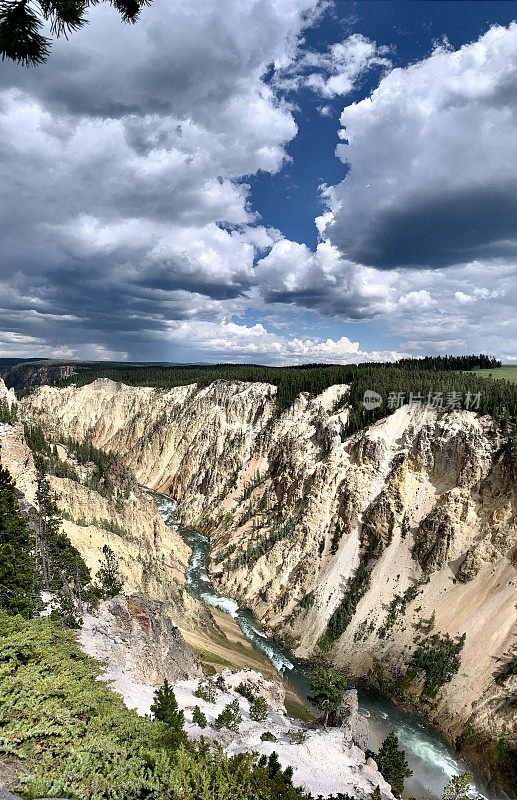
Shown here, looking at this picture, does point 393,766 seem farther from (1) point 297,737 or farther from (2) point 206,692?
(2) point 206,692

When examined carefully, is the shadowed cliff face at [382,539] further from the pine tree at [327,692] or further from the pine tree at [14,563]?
the pine tree at [14,563]

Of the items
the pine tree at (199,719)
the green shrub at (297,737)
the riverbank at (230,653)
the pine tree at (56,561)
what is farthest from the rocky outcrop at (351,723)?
the pine tree at (56,561)

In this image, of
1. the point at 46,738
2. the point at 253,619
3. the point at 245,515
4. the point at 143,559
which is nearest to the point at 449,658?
the point at 253,619

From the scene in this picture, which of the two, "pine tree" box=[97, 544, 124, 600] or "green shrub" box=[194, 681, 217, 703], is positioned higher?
"pine tree" box=[97, 544, 124, 600]

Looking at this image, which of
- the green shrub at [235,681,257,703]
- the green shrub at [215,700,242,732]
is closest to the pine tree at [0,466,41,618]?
the green shrub at [215,700,242,732]

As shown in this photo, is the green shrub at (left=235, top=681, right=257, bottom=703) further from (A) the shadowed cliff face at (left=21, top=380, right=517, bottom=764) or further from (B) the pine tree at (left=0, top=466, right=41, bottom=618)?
(A) the shadowed cliff face at (left=21, top=380, right=517, bottom=764)

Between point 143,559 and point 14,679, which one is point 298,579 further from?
point 14,679

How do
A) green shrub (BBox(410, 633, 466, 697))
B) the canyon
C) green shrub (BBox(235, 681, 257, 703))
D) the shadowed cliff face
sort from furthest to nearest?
the shadowed cliff face < the canyon < green shrub (BBox(410, 633, 466, 697)) < green shrub (BBox(235, 681, 257, 703))
